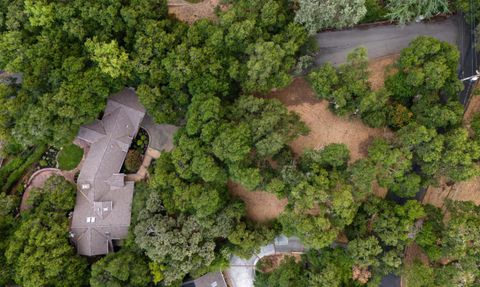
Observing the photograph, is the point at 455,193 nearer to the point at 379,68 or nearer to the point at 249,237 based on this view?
the point at 379,68

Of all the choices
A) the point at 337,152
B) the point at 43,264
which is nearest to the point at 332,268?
the point at 337,152

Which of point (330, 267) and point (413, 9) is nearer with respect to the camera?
point (330, 267)

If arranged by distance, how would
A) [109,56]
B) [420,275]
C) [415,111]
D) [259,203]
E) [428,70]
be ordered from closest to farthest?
[428,70]
[420,275]
[109,56]
[415,111]
[259,203]

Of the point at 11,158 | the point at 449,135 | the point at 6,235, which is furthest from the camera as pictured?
the point at 11,158

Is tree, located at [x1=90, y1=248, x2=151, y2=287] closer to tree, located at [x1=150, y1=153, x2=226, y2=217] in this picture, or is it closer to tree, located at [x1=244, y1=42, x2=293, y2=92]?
tree, located at [x1=150, y1=153, x2=226, y2=217]

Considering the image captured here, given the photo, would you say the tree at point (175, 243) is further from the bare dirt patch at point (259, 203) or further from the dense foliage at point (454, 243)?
the dense foliage at point (454, 243)

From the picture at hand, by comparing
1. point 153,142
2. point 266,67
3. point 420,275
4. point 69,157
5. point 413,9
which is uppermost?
point 413,9

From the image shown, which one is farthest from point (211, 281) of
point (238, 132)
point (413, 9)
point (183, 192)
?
point (413, 9)

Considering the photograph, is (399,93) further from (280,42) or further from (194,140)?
(194,140)
